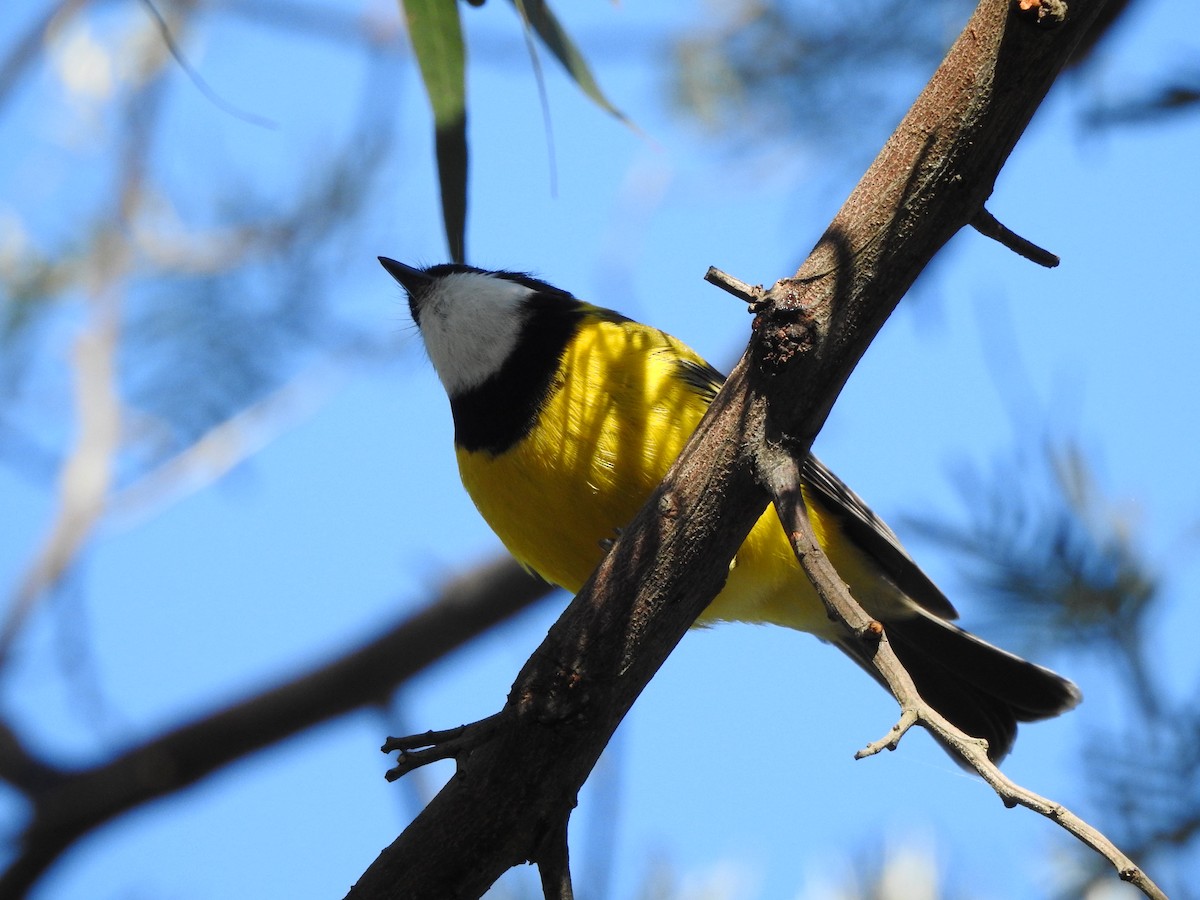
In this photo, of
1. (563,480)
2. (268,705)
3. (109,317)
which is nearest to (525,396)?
(563,480)

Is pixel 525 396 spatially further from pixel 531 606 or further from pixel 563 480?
pixel 531 606

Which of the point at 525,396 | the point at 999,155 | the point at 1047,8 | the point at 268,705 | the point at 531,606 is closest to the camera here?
the point at 1047,8

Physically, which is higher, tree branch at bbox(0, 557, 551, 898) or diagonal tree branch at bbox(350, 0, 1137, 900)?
tree branch at bbox(0, 557, 551, 898)

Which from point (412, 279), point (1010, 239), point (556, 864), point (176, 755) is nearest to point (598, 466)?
point (556, 864)

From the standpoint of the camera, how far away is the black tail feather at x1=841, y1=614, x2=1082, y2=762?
11.5 feet

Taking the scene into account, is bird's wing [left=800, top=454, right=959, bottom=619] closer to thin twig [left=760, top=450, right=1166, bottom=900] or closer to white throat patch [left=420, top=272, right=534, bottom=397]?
white throat patch [left=420, top=272, right=534, bottom=397]

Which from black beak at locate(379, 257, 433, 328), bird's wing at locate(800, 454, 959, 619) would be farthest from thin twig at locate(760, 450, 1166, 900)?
black beak at locate(379, 257, 433, 328)

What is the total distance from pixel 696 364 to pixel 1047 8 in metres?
1.64

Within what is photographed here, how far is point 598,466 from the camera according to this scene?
9.48 feet

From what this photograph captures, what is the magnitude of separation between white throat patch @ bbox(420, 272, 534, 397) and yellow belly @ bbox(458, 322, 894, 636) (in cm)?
30

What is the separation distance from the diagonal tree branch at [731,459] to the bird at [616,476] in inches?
35.0

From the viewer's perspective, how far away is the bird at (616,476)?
9.60 ft

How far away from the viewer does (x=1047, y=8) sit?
5.45 feet

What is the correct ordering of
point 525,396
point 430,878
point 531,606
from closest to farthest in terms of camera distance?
point 430,878, point 525,396, point 531,606
